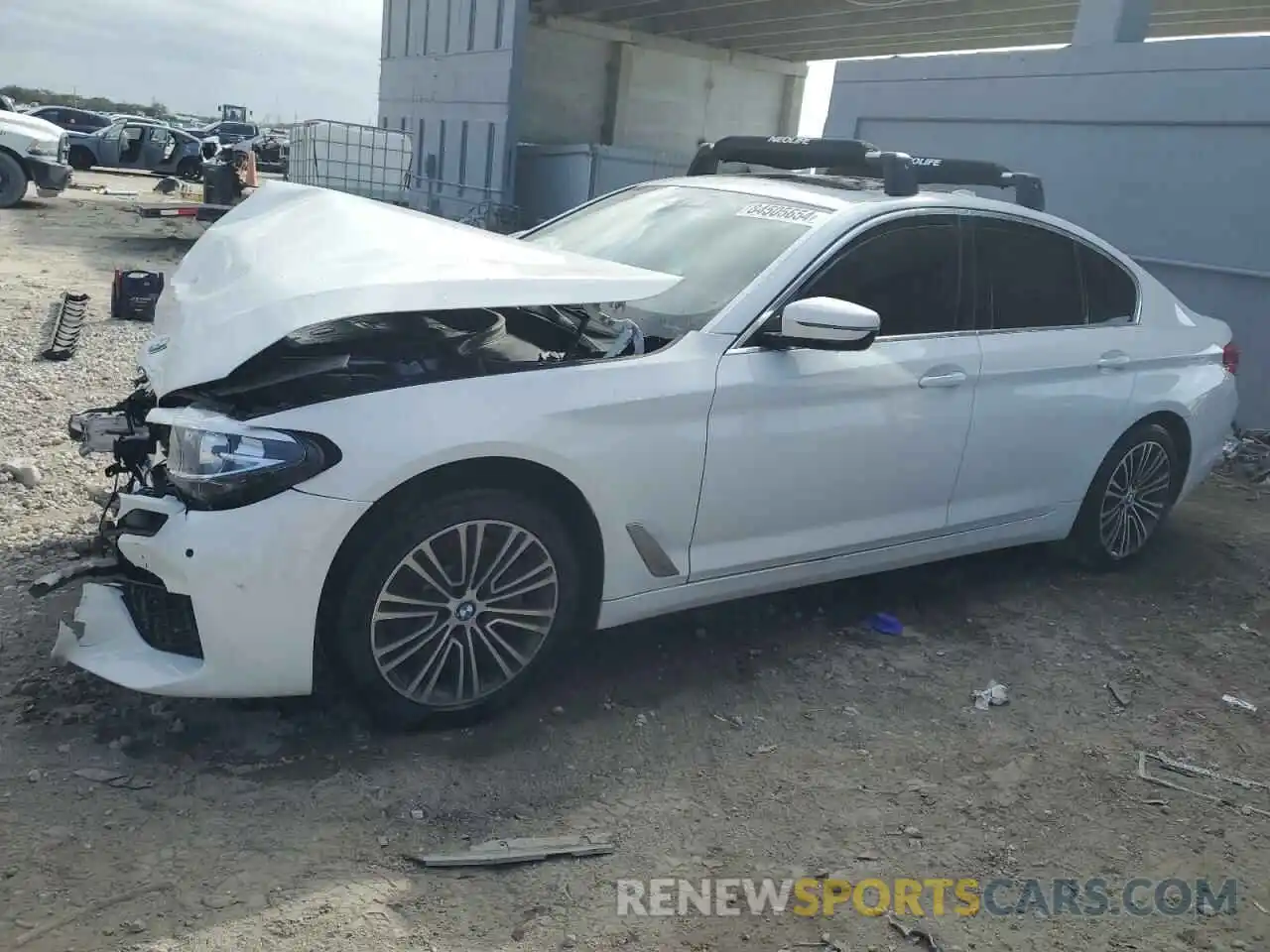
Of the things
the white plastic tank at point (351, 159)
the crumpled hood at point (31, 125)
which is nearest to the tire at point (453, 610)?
the white plastic tank at point (351, 159)

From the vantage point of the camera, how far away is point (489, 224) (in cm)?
1844

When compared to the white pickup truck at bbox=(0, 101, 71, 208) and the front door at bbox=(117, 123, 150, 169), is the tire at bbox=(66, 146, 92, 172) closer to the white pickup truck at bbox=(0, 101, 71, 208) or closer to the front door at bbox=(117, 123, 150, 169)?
the front door at bbox=(117, 123, 150, 169)

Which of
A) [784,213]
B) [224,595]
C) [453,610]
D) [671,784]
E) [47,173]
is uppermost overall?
[784,213]

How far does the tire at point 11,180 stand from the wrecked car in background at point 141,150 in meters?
8.21

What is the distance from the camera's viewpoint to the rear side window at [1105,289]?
15.5 feet

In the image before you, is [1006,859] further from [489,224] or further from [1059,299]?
[489,224]

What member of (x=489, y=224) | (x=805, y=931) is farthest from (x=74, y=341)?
(x=489, y=224)

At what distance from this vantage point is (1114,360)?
469 centimetres

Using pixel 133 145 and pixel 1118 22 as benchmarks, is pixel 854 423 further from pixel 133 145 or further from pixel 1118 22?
pixel 133 145

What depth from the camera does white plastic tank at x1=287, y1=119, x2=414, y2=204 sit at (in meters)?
15.8

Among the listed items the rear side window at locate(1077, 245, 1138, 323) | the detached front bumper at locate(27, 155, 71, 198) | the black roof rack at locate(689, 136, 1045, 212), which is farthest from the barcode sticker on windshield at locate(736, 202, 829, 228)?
the detached front bumper at locate(27, 155, 71, 198)

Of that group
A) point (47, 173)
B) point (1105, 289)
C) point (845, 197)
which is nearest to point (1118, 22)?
point (1105, 289)

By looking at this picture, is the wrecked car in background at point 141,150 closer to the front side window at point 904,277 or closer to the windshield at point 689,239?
the windshield at point 689,239

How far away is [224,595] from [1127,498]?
13.3 feet
